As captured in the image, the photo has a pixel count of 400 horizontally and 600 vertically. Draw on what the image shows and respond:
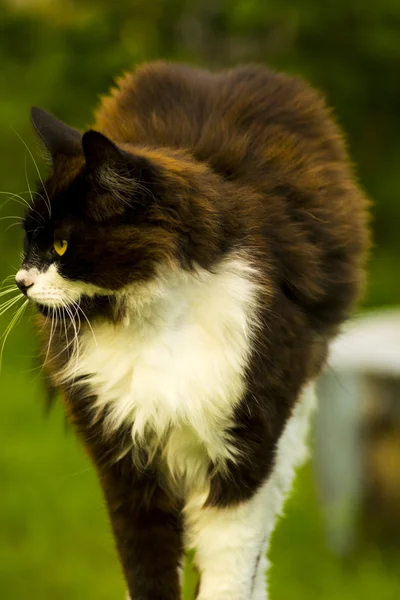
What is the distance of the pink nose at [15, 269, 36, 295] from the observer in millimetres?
1827

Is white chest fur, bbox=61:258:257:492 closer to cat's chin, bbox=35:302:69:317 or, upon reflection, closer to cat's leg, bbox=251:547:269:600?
cat's chin, bbox=35:302:69:317

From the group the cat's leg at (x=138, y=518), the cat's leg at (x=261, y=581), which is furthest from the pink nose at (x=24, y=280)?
the cat's leg at (x=261, y=581)

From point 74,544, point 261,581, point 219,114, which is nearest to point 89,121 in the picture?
point 74,544

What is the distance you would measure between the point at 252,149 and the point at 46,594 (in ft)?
9.94

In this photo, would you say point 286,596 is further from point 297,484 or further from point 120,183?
point 120,183

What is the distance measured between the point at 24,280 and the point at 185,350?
0.97ft

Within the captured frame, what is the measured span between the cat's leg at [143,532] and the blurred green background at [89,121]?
2.51m

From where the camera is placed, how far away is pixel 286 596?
4418mm

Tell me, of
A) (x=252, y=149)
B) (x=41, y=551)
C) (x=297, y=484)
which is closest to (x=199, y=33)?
(x=297, y=484)

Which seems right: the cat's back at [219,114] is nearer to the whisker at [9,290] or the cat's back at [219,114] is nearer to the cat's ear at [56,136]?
the cat's ear at [56,136]

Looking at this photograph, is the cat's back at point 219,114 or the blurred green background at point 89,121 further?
the blurred green background at point 89,121

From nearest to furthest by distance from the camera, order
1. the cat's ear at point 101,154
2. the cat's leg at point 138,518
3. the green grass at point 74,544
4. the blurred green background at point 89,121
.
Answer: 1. the cat's ear at point 101,154
2. the cat's leg at point 138,518
3. the green grass at point 74,544
4. the blurred green background at point 89,121

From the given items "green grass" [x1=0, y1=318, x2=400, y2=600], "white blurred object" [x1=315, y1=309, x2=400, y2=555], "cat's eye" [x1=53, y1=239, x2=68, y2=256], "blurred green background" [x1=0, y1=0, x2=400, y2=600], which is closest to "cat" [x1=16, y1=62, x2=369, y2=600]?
"cat's eye" [x1=53, y1=239, x2=68, y2=256]

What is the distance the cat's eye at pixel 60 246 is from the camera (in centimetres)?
183
